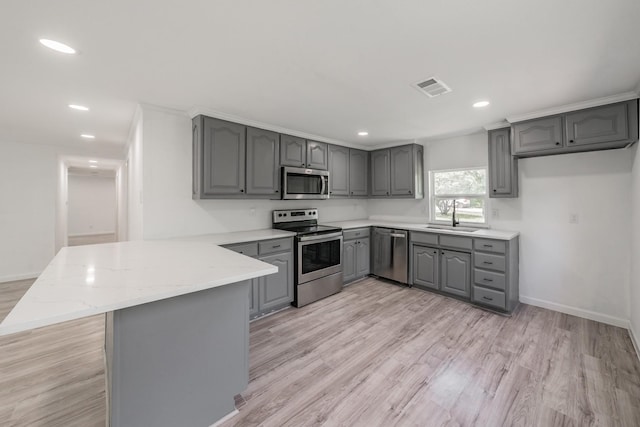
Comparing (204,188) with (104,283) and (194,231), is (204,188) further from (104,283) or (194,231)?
(104,283)

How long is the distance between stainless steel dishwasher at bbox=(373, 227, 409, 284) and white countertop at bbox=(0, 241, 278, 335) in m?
2.79

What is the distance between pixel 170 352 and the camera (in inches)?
53.8

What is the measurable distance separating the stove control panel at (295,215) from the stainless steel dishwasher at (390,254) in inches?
42.6

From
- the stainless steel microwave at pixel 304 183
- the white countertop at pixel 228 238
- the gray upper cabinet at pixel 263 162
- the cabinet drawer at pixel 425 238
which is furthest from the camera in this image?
the cabinet drawer at pixel 425 238

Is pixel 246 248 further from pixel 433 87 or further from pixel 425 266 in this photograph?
pixel 425 266

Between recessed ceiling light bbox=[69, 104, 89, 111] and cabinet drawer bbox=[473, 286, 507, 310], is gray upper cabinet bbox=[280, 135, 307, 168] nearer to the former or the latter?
recessed ceiling light bbox=[69, 104, 89, 111]

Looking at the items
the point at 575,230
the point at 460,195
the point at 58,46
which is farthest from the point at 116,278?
the point at 575,230

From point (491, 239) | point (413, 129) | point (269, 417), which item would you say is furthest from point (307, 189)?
point (269, 417)

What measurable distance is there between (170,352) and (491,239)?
338 centimetres

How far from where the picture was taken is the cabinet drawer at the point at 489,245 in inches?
120

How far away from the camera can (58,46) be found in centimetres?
170

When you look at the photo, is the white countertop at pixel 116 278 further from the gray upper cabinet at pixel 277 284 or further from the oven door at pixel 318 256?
the oven door at pixel 318 256

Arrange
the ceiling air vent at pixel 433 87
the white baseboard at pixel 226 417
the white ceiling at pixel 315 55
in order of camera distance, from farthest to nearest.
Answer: the ceiling air vent at pixel 433 87
the white baseboard at pixel 226 417
the white ceiling at pixel 315 55

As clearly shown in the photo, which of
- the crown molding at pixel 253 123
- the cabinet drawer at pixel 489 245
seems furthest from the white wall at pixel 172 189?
the cabinet drawer at pixel 489 245
